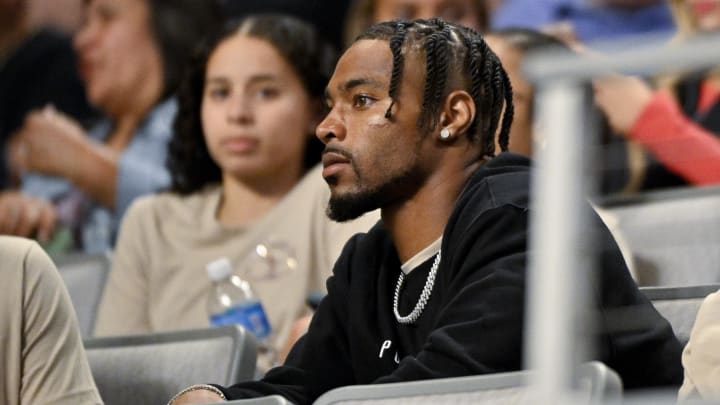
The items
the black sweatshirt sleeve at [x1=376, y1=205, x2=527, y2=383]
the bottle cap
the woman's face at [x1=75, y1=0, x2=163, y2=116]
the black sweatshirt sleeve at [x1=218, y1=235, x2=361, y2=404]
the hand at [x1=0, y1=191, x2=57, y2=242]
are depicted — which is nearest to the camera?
the black sweatshirt sleeve at [x1=376, y1=205, x2=527, y2=383]

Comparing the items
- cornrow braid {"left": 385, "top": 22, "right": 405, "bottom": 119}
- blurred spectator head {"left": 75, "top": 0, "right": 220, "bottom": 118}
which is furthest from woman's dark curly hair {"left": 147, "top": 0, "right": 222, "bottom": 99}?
cornrow braid {"left": 385, "top": 22, "right": 405, "bottom": 119}

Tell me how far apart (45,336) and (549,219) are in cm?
126

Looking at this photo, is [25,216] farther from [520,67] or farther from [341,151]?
[341,151]

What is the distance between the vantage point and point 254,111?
346 cm

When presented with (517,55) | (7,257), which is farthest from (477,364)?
(517,55)

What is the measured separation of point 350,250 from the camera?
7.80ft

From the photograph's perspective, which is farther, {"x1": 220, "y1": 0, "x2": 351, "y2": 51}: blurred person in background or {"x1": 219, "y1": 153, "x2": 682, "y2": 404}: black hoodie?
{"x1": 220, "y1": 0, "x2": 351, "y2": 51}: blurred person in background

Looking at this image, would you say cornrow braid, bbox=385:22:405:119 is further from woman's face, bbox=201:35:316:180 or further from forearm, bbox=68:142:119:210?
forearm, bbox=68:142:119:210

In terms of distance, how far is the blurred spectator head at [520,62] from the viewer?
3068 mm

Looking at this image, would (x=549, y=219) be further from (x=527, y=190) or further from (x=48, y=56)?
(x=48, y=56)

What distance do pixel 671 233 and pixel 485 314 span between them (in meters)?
1.01

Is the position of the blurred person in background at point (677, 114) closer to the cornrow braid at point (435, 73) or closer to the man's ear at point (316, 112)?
the cornrow braid at point (435, 73)

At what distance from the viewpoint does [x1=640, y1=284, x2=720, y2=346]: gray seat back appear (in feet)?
7.08

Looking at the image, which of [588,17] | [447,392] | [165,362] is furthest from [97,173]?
[447,392]
